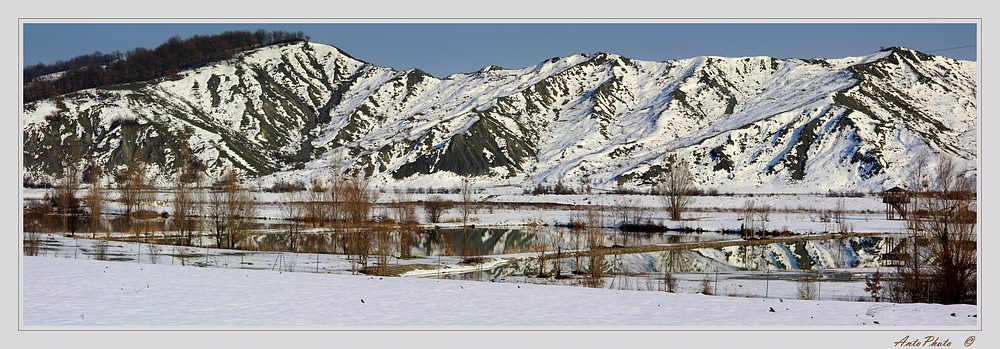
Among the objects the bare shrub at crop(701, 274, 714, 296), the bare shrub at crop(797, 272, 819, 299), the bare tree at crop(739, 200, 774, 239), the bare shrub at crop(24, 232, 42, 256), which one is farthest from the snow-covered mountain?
the bare shrub at crop(701, 274, 714, 296)

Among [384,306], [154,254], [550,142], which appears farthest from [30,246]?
[550,142]

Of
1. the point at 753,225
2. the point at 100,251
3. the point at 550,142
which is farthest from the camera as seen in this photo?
the point at 550,142

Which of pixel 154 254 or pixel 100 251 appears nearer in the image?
pixel 154 254

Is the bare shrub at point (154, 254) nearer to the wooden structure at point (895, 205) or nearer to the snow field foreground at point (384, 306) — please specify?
the snow field foreground at point (384, 306)

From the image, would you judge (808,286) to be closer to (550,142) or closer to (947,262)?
(947,262)

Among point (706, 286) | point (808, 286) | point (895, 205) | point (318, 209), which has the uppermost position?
point (895, 205)

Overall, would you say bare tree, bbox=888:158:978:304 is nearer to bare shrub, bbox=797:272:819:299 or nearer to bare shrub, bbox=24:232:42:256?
bare shrub, bbox=797:272:819:299

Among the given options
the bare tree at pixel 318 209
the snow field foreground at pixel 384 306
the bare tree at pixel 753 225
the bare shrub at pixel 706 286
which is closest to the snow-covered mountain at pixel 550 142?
the bare tree at pixel 318 209

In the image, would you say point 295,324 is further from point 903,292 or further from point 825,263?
point 825,263
